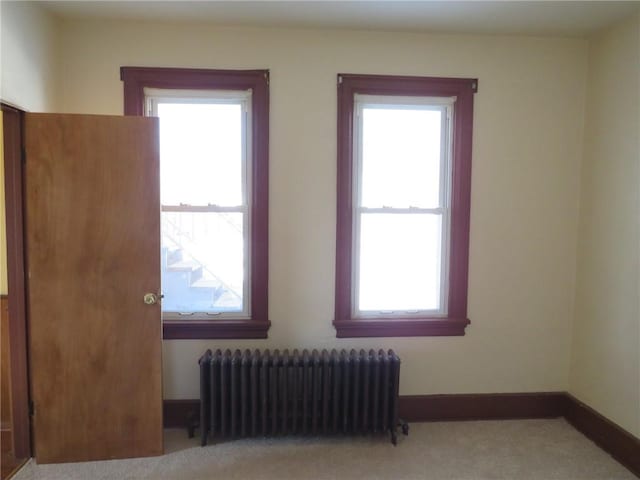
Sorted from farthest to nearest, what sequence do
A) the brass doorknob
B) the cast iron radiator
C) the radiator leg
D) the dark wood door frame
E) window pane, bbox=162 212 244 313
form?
window pane, bbox=162 212 244 313 < the radiator leg < the cast iron radiator < the brass doorknob < the dark wood door frame

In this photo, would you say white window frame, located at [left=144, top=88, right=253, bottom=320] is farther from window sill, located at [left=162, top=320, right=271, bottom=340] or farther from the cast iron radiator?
the cast iron radiator

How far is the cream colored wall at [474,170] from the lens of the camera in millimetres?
2447

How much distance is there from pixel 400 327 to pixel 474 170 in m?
1.20

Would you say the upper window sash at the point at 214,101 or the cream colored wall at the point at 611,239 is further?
the upper window sash at the point at 214,101

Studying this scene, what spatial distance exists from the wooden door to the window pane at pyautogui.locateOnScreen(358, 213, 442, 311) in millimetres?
1357

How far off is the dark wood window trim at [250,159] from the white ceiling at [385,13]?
1.03ft

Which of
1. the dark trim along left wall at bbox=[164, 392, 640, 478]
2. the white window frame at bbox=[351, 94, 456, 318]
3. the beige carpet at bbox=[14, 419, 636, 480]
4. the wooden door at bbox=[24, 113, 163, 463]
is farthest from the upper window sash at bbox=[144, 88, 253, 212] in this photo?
the beige carpet at bbox=[14, 419, 636, 480]

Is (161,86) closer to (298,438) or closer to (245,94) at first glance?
(245,94)

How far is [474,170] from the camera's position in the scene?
262 centimetres

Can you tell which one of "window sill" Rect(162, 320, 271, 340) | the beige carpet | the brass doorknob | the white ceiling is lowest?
the beige carpet

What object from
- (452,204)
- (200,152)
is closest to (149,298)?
(200,152)

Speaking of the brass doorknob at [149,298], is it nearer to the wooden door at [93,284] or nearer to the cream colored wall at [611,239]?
the wooden door at [93,284]

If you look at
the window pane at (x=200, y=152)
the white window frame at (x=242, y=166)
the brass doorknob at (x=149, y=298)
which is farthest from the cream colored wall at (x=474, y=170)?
the brass doorknob at (x=149, y=298)

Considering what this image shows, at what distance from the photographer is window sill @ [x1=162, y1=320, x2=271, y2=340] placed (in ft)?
8.36
